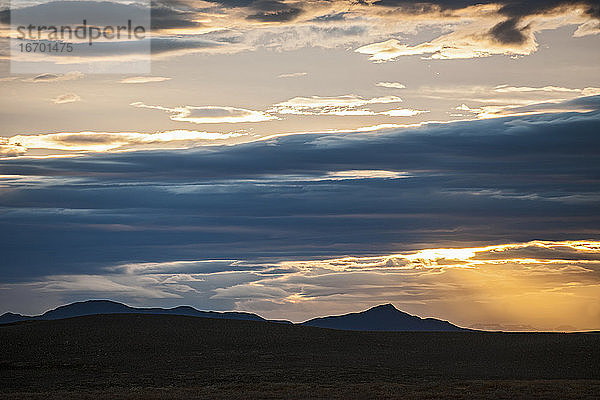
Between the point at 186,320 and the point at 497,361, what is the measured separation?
3062 cm

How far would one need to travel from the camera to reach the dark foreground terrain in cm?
4247

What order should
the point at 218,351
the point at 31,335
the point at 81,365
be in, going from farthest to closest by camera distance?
the point at 31,335 < the point at 218,351 < the point at 81,365

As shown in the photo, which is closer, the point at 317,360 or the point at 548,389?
the point at 548,389

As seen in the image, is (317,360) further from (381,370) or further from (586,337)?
(586,337)

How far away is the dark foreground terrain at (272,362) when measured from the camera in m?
42.5

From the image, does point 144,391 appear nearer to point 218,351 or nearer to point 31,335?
point 218,351

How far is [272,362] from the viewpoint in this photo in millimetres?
54312

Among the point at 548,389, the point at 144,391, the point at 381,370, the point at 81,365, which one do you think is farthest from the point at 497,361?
the point at 81,365

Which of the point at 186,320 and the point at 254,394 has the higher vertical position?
the point at 186,320

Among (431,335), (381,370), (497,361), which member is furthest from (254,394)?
(431,335)

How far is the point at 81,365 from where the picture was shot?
5450 cm

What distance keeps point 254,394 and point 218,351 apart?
18.5m

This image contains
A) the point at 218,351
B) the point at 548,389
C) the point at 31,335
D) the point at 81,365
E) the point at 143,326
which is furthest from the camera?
the point at 143,326

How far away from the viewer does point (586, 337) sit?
2443 inches
